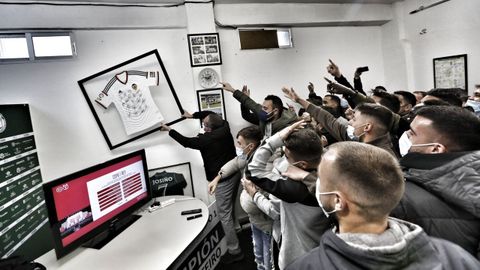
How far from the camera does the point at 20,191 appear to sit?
2.31 meters

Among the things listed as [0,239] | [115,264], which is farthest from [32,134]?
[115,264]

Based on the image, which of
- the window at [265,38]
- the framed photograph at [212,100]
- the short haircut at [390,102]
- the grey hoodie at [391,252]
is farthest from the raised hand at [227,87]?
the grey hoodie at [391,252]

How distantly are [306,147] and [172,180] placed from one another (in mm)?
2027

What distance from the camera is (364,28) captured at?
163 inches

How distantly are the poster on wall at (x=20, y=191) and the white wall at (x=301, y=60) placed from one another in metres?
2.06

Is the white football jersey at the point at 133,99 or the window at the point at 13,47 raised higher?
the window at the point at 13,47

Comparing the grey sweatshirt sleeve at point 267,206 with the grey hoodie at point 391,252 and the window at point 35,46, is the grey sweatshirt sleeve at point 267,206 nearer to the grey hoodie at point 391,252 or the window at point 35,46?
the grey hoodie at point 391,252

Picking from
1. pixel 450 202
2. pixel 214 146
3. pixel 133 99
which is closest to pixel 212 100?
pixel 214 146

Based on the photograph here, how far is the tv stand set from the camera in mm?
1758

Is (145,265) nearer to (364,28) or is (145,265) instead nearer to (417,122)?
(417,122)

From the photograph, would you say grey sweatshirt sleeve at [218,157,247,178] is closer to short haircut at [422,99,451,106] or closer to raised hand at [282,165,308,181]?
raised hand at [282,165,308,181]

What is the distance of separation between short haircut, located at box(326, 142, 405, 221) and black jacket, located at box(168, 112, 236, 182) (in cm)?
209

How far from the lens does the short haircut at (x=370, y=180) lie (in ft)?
2.39

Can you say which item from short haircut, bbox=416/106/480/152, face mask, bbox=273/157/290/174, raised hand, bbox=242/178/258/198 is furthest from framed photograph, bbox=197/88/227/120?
short haircut, bbox=416/106/480/152
